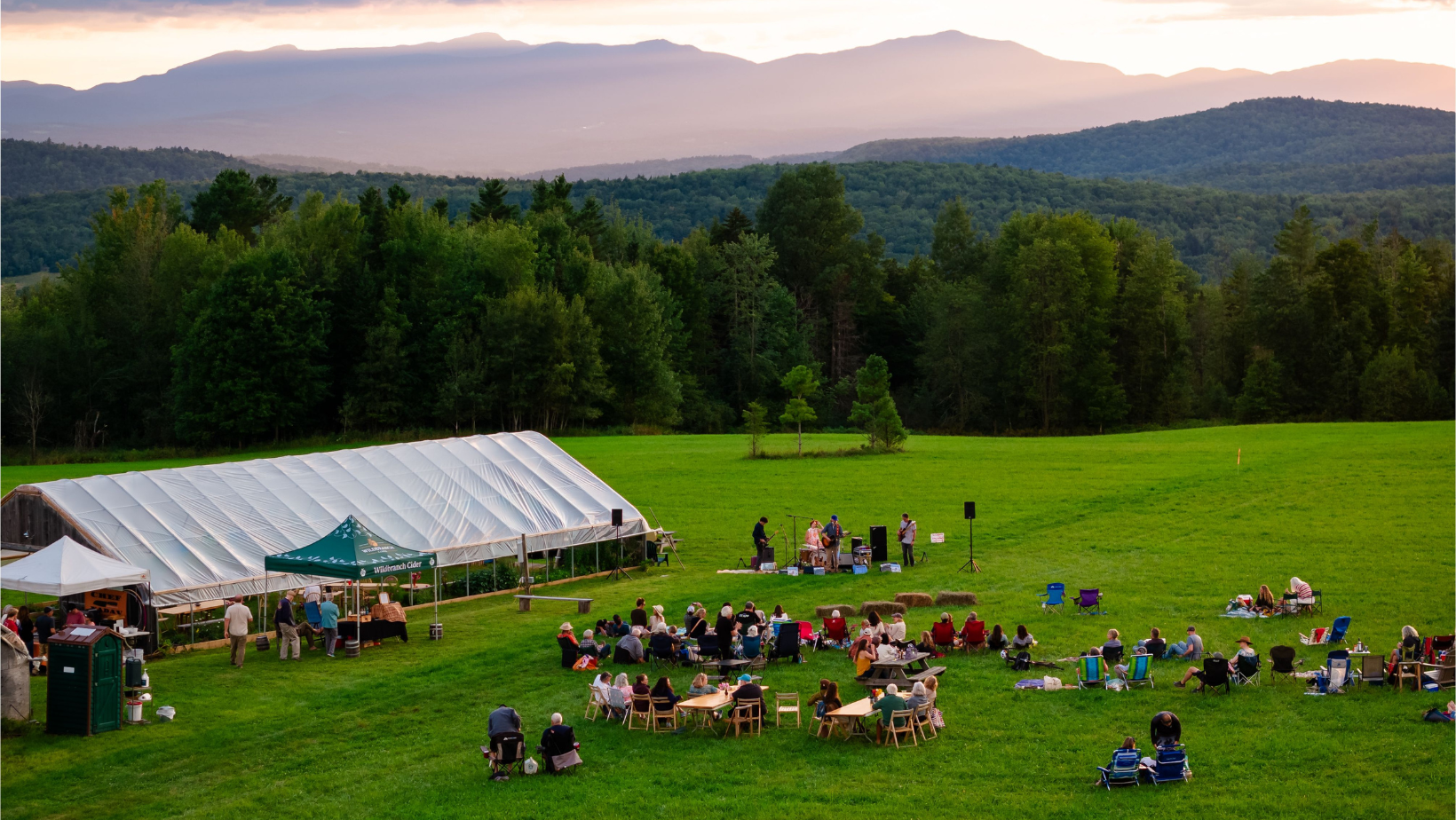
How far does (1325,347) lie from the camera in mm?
79000

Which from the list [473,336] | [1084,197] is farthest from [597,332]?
[1084,197]

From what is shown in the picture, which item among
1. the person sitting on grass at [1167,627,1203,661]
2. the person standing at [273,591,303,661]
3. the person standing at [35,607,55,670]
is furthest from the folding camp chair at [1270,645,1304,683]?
the person standing at [35,607,55,670]

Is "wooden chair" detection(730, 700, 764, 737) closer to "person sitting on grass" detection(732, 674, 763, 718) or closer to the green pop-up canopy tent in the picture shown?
"person sitting on grass" detection(732, 674, 763, 718)

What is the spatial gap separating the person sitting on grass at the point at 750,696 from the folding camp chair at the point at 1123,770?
17.4 ft

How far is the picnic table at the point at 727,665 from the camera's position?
21094mm

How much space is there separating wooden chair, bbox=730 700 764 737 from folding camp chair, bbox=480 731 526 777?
3.32 metres

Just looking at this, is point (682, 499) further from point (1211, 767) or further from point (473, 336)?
point (473, 336)

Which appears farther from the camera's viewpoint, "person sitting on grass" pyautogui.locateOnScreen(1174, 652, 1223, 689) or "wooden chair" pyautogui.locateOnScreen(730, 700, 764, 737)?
"person sitting on grass" pyautogui.locateOnScreen(1174, 652, 1223, 689)

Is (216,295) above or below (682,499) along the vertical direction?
above

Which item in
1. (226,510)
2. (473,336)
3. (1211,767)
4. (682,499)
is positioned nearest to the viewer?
(1211,767)

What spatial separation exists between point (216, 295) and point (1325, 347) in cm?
6889

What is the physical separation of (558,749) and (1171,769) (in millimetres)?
8301

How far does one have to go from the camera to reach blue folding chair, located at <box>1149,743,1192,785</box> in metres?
15.8

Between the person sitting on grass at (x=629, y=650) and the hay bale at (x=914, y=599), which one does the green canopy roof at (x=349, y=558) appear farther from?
the hay bale at (x=914, y=599)
